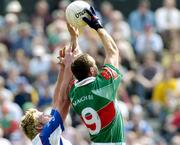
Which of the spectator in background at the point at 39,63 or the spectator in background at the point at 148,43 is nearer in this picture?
the spectator in background at the point at 39,63

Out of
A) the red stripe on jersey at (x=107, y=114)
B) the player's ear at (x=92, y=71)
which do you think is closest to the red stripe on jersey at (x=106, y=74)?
the player's ear at (x=92, y=71)

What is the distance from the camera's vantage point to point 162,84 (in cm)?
2100

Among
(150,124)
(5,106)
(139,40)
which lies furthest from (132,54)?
(5,106)

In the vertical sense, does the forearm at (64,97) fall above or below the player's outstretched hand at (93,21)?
below

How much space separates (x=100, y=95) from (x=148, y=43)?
12559 millimetres

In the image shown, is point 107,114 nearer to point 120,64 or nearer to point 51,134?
point 51,134

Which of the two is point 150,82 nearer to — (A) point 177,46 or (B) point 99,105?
(A) point 177,46

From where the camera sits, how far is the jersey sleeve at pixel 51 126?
34.2 ft

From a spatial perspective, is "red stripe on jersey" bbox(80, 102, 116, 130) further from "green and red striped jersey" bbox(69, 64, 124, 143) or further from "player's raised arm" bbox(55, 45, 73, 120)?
"player's raised arm" bbox(55, 45, 73, 120)

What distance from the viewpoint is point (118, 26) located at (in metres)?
23.1

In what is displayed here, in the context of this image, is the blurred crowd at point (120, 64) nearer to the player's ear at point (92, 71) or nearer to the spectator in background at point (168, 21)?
the spectator in background at point (168, 21)

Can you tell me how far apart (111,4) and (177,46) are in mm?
3045

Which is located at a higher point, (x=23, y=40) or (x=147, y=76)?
(x=23, y=40)

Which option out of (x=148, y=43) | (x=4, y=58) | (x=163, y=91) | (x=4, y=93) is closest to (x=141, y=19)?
(x=148, y=43)
